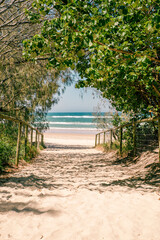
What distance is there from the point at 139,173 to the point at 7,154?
337cm

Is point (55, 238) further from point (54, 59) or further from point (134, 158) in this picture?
point (134, 158)

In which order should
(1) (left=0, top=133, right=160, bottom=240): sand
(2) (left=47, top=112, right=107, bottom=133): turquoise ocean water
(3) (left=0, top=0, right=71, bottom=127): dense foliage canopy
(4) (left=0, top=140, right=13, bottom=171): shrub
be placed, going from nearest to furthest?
(1) (left=0, top=133, right=160, bottom=240): sand
(4) (left=0, top=140, right=13, bottom=171): shrub
(3) (left=0, top=0, right=71, bottom=127): dense foliage canopy
(2) (left=47, top=112, right=107, bottom=133): turquoise ocean water

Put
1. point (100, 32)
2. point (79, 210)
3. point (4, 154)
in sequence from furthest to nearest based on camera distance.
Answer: point (4, 154) → point (100, 32) → point (79, 210)

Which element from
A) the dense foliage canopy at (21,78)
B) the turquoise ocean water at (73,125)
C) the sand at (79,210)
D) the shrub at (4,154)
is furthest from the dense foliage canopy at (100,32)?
the turquoise ocean water at (73,125)

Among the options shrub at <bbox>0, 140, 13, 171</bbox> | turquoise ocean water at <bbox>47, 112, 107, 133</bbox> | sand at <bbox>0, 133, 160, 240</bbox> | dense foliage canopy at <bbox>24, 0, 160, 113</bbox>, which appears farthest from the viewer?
turquoise ocean water at <bbox>47, 112, 107, 133</bbox>

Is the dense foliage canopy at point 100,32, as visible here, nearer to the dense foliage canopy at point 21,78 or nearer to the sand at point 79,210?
the sand at point 79,210

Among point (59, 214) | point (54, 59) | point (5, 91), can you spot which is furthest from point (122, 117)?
point (59, 214)

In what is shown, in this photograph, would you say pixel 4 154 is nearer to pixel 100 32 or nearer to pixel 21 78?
pixel 100 32

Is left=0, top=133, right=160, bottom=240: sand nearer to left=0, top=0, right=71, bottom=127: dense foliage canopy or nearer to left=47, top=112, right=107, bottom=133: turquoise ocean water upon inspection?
left=0, top=0, right=71, bottom=127: dense foliage canopy

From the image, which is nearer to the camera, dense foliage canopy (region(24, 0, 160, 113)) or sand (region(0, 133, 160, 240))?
sand (region(0, 133, 160, 240))

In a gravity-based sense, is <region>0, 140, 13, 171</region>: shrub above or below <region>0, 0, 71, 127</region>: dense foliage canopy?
below

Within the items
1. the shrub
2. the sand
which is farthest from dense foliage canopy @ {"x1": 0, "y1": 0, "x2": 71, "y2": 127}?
the sand

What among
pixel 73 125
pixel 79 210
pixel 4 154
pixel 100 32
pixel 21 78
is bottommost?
pixel 79 210

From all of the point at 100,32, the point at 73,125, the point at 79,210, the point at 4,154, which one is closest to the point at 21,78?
the point at 4,154
